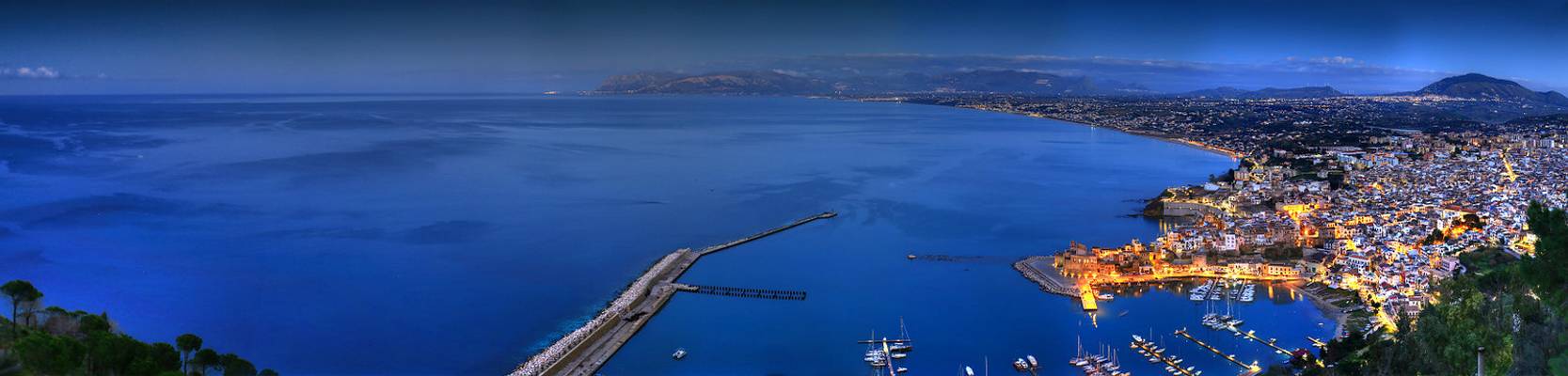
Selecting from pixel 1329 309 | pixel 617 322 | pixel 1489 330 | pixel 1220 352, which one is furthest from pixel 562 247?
pixel 1489 330

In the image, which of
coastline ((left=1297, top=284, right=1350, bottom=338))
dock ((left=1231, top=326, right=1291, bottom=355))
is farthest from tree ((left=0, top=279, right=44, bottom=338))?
coastline ((left=1297, top=284, right=1350, bottom=338))

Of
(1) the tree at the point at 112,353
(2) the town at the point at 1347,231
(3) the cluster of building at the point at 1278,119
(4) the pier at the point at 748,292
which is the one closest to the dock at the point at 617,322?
(4) the pier at the point at 748,292

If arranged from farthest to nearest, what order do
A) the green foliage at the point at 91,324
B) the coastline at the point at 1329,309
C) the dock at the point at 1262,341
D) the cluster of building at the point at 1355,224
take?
the cluster of building at the point at 1355,224
the coastline at the point at 1329,309
the dock at the point at 1262,341
the green foliage at the point at 91,324

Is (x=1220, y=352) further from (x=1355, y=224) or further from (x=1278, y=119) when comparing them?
(x=1278, y=119)

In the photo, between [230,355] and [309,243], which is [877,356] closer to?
[230,355]

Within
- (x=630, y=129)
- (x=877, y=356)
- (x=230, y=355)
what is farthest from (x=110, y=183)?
(x=630, y=129)

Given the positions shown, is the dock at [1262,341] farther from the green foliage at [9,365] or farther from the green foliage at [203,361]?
the green foliage at [9,365]
